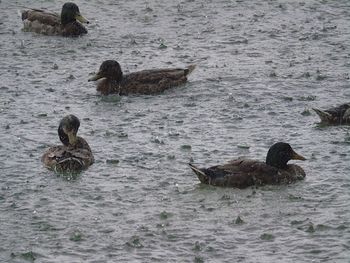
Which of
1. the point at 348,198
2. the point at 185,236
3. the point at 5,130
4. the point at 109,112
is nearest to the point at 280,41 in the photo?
the point at 109,112

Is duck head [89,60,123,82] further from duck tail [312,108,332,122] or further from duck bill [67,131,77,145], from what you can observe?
duck tail [312,108,332,122]

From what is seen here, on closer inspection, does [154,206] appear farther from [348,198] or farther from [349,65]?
[349,65]

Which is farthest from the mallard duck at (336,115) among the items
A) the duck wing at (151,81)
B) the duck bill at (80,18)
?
the duck bill at (80,18)

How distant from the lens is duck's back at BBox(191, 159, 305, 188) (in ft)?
43.9

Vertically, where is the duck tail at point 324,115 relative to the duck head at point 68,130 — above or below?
above

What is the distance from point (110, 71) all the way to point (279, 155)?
5010 mm

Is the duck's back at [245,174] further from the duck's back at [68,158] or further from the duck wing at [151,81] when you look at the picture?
the duck wing at [151,81]

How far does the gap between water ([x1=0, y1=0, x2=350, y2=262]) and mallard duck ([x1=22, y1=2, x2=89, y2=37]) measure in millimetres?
178

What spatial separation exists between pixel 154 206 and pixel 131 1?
11.5 meters

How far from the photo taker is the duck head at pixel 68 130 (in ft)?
48.6

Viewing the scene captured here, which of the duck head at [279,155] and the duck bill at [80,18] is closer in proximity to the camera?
the duck head at [279,155]

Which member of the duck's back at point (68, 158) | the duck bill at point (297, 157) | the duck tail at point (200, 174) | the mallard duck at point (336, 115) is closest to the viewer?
the duck tail at point (200, 174)

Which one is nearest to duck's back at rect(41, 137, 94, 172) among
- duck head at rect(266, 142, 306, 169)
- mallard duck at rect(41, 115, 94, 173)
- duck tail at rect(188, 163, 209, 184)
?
mallard duck at rect(41, 115, 94, 173)

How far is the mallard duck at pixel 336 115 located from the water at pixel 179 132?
0.60 feet
